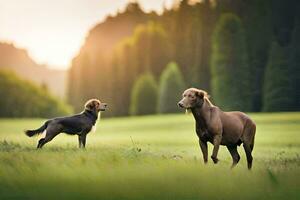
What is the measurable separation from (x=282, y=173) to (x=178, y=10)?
15881 mm

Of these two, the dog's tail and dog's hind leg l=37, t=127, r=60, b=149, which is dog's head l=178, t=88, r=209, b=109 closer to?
dog's hind leg l=37, t=127, r=60, b=149

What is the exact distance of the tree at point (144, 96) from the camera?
2019 centimetres

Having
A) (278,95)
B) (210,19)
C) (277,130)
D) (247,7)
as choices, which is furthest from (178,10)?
(277,130)

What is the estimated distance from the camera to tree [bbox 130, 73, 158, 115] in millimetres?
20188

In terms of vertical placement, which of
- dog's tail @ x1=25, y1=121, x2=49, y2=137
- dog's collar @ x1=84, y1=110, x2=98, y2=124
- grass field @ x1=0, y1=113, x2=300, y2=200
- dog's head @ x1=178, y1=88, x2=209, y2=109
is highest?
dog's head @ x1=178, y1=88, x2=209, y2=109

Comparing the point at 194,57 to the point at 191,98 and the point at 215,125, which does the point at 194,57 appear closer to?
the point at 215,125

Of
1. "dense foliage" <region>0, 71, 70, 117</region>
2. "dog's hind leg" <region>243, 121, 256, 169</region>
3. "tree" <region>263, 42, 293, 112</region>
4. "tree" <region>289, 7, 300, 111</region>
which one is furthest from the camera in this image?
"tree" <region>263, 42, 293, 112</region>

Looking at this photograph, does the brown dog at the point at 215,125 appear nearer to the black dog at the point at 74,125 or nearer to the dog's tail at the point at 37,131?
the black dog at the point at 74,125

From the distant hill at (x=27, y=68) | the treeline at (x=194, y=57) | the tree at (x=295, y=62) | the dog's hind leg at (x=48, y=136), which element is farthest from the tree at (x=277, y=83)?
the dog's hind leg at (x=48, y=136)

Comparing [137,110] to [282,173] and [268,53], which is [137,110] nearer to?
[268,53]

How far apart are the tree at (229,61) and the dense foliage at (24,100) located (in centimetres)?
474

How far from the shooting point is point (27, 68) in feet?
44.2

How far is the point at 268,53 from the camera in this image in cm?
1805

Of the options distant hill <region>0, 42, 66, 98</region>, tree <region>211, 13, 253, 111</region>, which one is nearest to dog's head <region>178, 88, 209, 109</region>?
distant hill <region>0, 42, 66, 98</region>
